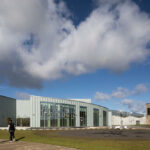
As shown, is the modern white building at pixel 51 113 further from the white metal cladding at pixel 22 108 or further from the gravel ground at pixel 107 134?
the gravel ground at pixel 107 134

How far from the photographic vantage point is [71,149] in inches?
522

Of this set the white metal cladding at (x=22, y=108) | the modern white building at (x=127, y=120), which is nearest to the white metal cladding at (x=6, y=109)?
the white metal cladding at (x=22, y=108)

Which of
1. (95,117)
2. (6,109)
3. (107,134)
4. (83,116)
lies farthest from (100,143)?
(95,117)

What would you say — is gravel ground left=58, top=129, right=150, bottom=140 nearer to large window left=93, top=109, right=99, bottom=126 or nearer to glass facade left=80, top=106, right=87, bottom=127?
glass facade left=80, top=106, right=87, bottom=127

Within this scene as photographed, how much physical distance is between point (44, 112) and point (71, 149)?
36.9 m

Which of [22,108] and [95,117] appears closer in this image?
[22,108]

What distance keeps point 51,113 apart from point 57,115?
167cm

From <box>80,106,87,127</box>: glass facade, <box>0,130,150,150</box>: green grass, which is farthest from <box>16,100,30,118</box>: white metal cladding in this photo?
<box>0,130,150,150</box>: green grass

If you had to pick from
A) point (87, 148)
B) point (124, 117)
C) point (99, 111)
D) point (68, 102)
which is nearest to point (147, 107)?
point (124, 117)

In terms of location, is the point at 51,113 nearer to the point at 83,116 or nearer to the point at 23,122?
the point at 23,122

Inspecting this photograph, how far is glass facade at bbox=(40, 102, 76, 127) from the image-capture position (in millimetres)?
49344

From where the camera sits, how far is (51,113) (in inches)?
1976

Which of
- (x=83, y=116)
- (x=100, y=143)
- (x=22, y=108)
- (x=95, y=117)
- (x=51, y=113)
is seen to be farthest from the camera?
(x=95, y=117)

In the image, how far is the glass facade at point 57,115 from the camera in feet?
162
